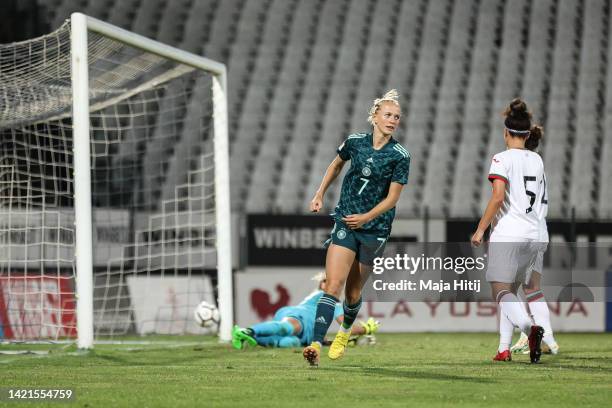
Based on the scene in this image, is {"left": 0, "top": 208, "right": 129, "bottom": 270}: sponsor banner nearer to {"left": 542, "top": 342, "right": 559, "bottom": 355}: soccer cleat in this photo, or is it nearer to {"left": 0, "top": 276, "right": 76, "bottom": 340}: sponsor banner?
{"left": 0, "top": 276, "right": 76, "bottom": 340}: sponsor banner

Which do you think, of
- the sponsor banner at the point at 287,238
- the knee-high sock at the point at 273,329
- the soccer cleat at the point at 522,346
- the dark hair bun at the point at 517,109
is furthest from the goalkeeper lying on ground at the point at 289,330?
the sponsor banner at the point at 287,238

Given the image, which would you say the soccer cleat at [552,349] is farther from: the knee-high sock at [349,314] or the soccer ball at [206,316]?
the soccer ball at [206,316]

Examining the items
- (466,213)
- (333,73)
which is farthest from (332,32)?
(466,213)

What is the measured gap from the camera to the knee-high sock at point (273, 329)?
30.9 ft

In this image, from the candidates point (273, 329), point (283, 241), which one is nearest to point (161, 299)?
point (283, 241)

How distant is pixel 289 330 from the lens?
972 centimetres

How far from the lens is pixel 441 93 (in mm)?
24234

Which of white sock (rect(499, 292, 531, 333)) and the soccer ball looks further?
the soccer ball

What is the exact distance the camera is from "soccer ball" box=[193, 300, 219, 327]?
1104cm

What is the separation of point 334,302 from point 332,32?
20.4 m


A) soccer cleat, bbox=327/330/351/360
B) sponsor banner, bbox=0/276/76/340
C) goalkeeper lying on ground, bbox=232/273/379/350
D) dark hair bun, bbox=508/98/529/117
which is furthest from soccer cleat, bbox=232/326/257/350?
sponsor banner, bbox=0/276/76/340

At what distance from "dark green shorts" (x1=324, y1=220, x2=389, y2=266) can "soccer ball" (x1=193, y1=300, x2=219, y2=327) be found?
4361 mm

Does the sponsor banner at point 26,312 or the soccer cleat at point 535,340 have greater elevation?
the soccer cleat at point 535,340

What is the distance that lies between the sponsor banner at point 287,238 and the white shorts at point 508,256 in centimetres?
743
